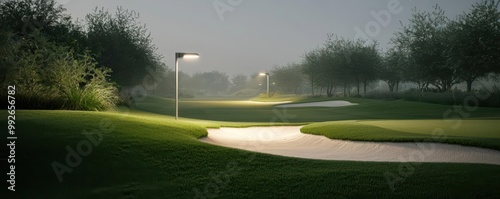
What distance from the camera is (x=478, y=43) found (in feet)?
99.5

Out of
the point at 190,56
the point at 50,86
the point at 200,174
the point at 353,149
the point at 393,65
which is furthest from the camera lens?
the point at 393,65

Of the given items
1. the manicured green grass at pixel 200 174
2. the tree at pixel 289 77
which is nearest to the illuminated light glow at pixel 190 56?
the manicured green grass at pixel 200 174

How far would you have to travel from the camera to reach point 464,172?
22.6ft

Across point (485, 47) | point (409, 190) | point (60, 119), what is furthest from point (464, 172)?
point (485, 47)

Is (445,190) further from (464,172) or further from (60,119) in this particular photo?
(60,119)

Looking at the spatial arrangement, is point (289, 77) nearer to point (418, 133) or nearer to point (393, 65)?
point (393, 65)

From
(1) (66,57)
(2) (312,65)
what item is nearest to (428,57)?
(2) (312,65)

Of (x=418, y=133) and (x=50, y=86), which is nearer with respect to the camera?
(x=418, y=133)

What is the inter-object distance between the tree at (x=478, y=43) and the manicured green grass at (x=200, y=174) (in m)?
27.1

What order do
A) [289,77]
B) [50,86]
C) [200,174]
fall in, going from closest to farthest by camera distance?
[200,174] < [50,86] < [289,77]

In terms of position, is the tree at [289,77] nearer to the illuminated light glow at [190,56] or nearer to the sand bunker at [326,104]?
the sand bunker at [326,104]

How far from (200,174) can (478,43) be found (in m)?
31.2

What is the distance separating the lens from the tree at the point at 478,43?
97.7 ft

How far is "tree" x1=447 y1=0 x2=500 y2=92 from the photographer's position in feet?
97.7
